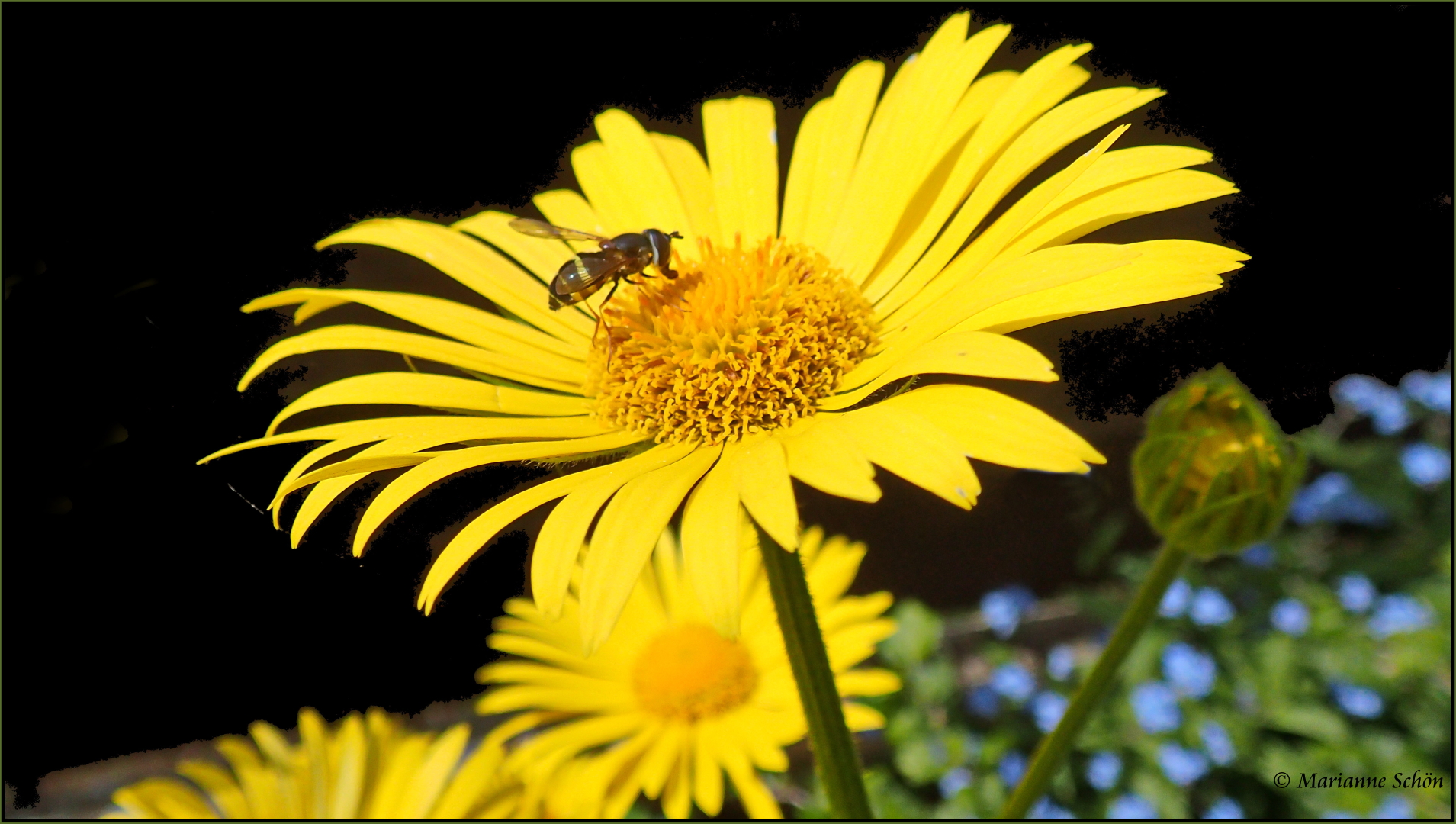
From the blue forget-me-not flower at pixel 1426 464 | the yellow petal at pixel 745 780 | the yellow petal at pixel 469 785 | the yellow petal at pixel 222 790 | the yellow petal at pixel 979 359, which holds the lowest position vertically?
the blue forget-me-not flower at pixel 1426 464

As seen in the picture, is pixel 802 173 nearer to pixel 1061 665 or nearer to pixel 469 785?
pixel 469 785

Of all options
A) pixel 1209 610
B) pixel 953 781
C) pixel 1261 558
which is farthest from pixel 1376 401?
pixel 953 781

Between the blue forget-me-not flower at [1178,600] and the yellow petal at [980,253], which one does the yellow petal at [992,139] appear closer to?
the yellow petal at [980,253]

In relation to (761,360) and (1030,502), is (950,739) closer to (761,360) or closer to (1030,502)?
(1030,502)

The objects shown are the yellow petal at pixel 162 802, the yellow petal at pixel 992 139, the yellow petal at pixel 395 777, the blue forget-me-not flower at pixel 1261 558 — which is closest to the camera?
the yellow petal at pixel 992 139

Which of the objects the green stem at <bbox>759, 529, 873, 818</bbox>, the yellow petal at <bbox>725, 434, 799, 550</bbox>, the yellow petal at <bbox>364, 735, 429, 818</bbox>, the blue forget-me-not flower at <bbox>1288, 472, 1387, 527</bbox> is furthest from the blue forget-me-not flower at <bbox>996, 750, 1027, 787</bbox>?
Answer: the yellow petal at <bbox>725, 434, 799, 550</bbox>

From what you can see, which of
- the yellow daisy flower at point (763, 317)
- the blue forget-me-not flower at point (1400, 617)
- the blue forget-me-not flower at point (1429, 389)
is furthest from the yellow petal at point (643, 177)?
the blue forget-me-not flower at point (1429, 389)

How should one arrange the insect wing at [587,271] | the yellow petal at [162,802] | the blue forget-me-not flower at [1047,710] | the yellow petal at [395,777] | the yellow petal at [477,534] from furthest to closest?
1. the blue forget-me-not flower at [1047,710]
2. the yellow petal at [395,777]
3. the yellow petal at [162,802]
4. the insect wing at [587,271]
5. the yellow petal at [477,534]

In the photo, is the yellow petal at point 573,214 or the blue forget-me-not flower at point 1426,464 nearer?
the yellow petal at point 573,214

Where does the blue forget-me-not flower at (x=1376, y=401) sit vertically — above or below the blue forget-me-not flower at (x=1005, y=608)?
above
